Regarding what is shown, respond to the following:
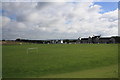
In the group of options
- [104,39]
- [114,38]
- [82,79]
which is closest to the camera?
[82,79]

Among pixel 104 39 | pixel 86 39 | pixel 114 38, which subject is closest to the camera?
pixel 114 38

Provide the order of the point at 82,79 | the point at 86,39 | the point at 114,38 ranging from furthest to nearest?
the point at 86,39 < the point at 114,38 < the point at 82,79

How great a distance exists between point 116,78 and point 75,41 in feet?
425

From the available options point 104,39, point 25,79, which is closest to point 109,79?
point 25,79

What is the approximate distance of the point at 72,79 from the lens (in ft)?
31.6

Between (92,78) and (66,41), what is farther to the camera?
(66,41)

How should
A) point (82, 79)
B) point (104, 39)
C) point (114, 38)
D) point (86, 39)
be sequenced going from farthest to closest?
1. point (86, 39)
2. point (104, 39)
3. point (114, 38)
4. point (82, 79)

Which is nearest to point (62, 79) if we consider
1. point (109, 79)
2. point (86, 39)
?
point (109, 79)

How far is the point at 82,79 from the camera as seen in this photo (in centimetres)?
955

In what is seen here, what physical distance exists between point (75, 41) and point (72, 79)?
130 meters

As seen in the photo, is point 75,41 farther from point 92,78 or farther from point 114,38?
point 92,78

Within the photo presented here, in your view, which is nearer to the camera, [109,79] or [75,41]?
[109,79]

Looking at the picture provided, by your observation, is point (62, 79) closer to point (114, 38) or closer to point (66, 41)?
point (114, 38)

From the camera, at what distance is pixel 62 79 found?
964 cm
